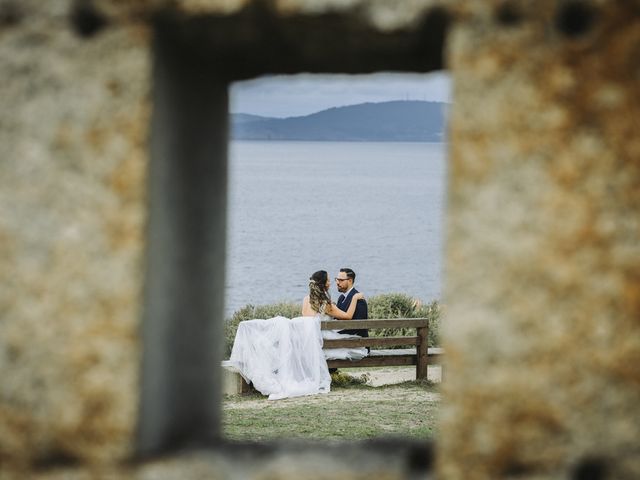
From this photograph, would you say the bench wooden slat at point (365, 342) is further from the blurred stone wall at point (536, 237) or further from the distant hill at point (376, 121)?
the distant hill at point (376, 121)

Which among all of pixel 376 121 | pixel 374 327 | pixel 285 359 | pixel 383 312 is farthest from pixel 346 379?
pixel 376 121

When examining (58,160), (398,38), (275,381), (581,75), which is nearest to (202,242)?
(58,160)

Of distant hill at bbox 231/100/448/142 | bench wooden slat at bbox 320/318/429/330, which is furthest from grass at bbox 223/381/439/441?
distant hill at bbox 231/100/448/142

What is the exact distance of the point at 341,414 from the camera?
8.20 metres

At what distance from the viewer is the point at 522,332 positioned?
153cm

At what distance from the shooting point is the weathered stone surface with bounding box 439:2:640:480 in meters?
1.52

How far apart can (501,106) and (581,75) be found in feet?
0.52

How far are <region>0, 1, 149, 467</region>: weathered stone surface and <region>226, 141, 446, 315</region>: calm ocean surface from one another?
2.14 feet

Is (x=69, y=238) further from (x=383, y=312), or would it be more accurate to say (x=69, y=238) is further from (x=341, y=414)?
A: (x=383, y=312)

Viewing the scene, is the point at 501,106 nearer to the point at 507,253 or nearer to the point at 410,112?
the point at 507,253

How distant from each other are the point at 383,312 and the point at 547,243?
533 inches

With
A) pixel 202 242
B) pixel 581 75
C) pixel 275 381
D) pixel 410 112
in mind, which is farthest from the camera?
pixel 410 112

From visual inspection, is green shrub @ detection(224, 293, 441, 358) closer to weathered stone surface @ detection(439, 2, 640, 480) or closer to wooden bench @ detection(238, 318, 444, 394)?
wooden bench @ detection(238, 318, 444, 394)

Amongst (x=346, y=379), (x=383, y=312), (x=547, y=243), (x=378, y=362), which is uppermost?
(x=547, y=243)
